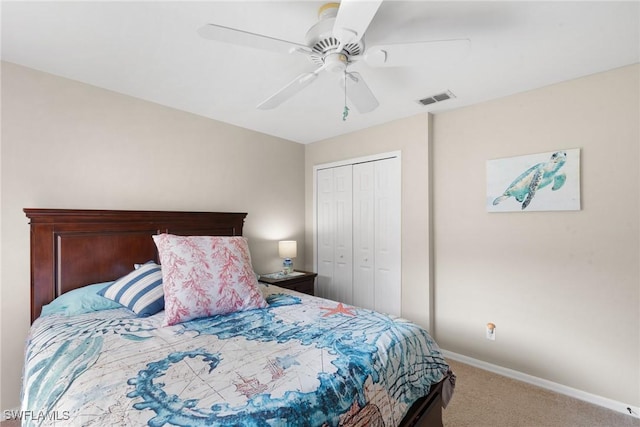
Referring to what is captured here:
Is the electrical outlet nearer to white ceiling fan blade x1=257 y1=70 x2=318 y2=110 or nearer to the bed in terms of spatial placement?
the bed

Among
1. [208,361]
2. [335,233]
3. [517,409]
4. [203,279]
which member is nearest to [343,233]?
[335,233]

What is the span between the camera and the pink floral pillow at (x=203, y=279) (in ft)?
5.49

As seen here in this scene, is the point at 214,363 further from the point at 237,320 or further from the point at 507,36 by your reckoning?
the point at 507,36

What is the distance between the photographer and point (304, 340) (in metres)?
1.41

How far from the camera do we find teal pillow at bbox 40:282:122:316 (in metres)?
1.88

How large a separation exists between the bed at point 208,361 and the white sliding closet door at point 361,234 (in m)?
1.31

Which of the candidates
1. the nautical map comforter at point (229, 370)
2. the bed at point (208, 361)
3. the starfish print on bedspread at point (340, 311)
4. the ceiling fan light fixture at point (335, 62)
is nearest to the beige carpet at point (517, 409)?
the bed at point (208, 361)

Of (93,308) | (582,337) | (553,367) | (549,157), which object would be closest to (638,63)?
(549,157)

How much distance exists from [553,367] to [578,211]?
124 cm

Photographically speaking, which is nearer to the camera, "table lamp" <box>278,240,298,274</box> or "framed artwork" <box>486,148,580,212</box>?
"framed artwork" <box>486,148,580,212</box>

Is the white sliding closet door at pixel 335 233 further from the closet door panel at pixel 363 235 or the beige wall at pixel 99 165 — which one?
the beige wall at pixel 99 165

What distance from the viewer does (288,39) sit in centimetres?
173

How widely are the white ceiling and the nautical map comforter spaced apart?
4.88 feet

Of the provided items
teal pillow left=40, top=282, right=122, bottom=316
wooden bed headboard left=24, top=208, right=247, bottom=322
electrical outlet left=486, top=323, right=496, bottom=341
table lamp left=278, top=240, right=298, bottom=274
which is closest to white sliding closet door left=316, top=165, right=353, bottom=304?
table lamp left=278, top=240, right=298, bottom=274
